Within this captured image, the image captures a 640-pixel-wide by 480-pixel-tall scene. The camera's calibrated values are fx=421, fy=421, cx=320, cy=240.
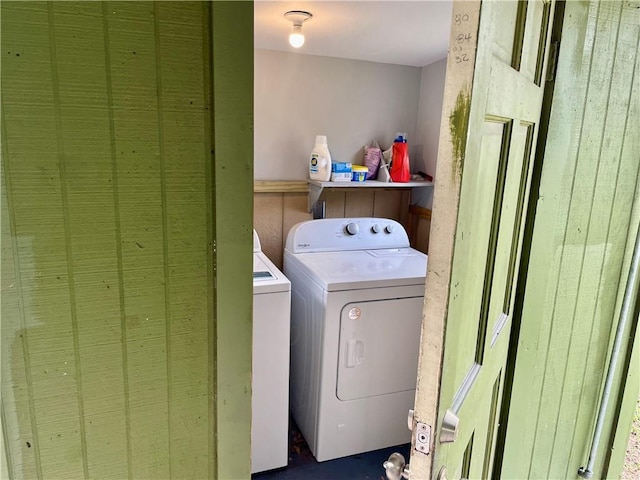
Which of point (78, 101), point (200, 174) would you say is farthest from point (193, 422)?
point (78, 101)

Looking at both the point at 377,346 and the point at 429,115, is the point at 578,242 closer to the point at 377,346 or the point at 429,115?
the point at 377,346

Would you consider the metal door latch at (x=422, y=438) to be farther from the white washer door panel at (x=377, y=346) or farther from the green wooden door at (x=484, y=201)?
the white washer door panel at (x=377, y=346)

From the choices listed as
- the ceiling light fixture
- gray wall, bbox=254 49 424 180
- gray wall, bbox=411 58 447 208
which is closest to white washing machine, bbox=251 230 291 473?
gray wall, bbox=254 49 424 180

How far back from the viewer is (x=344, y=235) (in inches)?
103

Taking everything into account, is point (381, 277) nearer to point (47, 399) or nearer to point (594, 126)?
point (594, 126)

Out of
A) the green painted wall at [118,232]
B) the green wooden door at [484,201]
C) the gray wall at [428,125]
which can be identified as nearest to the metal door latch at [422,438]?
the green wooden door at [484,201]

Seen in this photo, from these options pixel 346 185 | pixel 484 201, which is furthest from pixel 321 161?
pixel 484 201

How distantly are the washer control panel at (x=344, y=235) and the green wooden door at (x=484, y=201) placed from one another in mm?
1513

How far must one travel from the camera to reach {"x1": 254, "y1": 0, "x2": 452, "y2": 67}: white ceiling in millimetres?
1755

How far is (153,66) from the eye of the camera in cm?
63

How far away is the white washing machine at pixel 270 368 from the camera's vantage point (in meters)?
1.89

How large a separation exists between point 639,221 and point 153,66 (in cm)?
144

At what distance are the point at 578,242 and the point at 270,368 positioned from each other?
1.36m

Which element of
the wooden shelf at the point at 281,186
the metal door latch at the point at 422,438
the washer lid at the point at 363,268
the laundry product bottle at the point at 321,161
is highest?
the laundry product bottle at the point at 321,161
